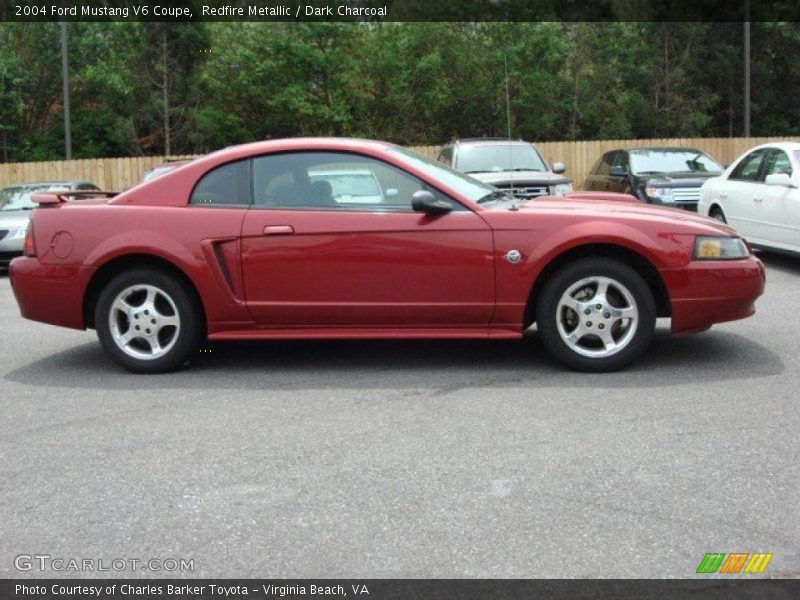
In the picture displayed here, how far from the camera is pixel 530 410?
5.79 meters

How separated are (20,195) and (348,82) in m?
18.0

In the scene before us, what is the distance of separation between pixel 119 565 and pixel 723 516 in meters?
2.33

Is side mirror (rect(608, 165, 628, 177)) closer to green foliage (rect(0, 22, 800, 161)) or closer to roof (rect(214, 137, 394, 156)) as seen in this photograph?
roof (rect(214, 137, 394, 156))

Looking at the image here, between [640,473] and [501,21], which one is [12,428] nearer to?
[640,473]

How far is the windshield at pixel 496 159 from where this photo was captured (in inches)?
599

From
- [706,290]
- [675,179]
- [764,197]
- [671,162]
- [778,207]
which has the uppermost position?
[671,162]

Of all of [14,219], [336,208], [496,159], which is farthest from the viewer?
[496,159]

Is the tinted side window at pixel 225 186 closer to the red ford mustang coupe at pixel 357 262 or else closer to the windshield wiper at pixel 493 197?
the red ford mustang coupe at pixel 357 262

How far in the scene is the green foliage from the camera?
3291 cm

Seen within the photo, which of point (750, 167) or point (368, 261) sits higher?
point (750, 167)

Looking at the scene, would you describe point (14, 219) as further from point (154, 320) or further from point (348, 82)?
point (348, 82)

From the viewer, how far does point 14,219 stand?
47.7 ft

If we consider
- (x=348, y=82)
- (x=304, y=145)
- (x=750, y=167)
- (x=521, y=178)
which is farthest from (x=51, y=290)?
(x=348, y=82)

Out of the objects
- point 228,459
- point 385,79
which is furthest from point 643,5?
point 228,459
